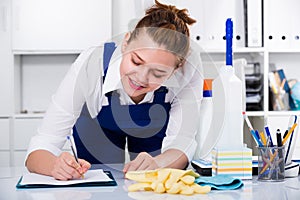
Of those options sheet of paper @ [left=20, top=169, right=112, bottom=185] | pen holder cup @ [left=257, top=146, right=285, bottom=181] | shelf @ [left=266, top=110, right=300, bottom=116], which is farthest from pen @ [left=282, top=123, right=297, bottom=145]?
shelf @ [left=266, top=110, right=300, bottom=116]

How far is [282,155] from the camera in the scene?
130 centimetres

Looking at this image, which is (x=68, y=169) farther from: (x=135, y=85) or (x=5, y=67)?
(x=5, y=67)

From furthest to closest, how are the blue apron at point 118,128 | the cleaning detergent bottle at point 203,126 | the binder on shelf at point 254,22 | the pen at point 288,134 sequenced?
the binder on shelf at point 254,22 → the blue apron at point 118,128 → the cleaning detergent bottle at point 203,126 → the pen at point 288,134

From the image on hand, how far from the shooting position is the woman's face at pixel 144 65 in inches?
55.9

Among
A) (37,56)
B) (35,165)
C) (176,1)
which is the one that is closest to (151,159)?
(35,165)

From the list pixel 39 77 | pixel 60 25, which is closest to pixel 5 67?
pixel 39 77

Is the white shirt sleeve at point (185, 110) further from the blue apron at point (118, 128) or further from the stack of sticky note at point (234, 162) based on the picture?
the stack of sticky note at point (234, 162)

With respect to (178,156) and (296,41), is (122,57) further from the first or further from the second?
(296,41)

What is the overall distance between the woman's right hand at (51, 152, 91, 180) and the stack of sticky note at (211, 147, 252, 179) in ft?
1.02

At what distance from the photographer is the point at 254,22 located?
3039 millimetres

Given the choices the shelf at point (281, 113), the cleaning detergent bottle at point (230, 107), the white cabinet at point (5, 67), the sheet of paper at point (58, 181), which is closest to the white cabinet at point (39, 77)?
the white cabinet at point (5, 67)

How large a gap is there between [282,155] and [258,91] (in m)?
1.85

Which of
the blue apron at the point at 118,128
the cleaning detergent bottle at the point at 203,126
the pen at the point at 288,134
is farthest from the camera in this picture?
the blue apron at the point at 118,128

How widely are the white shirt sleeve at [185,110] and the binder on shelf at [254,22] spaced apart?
1.39 meters
